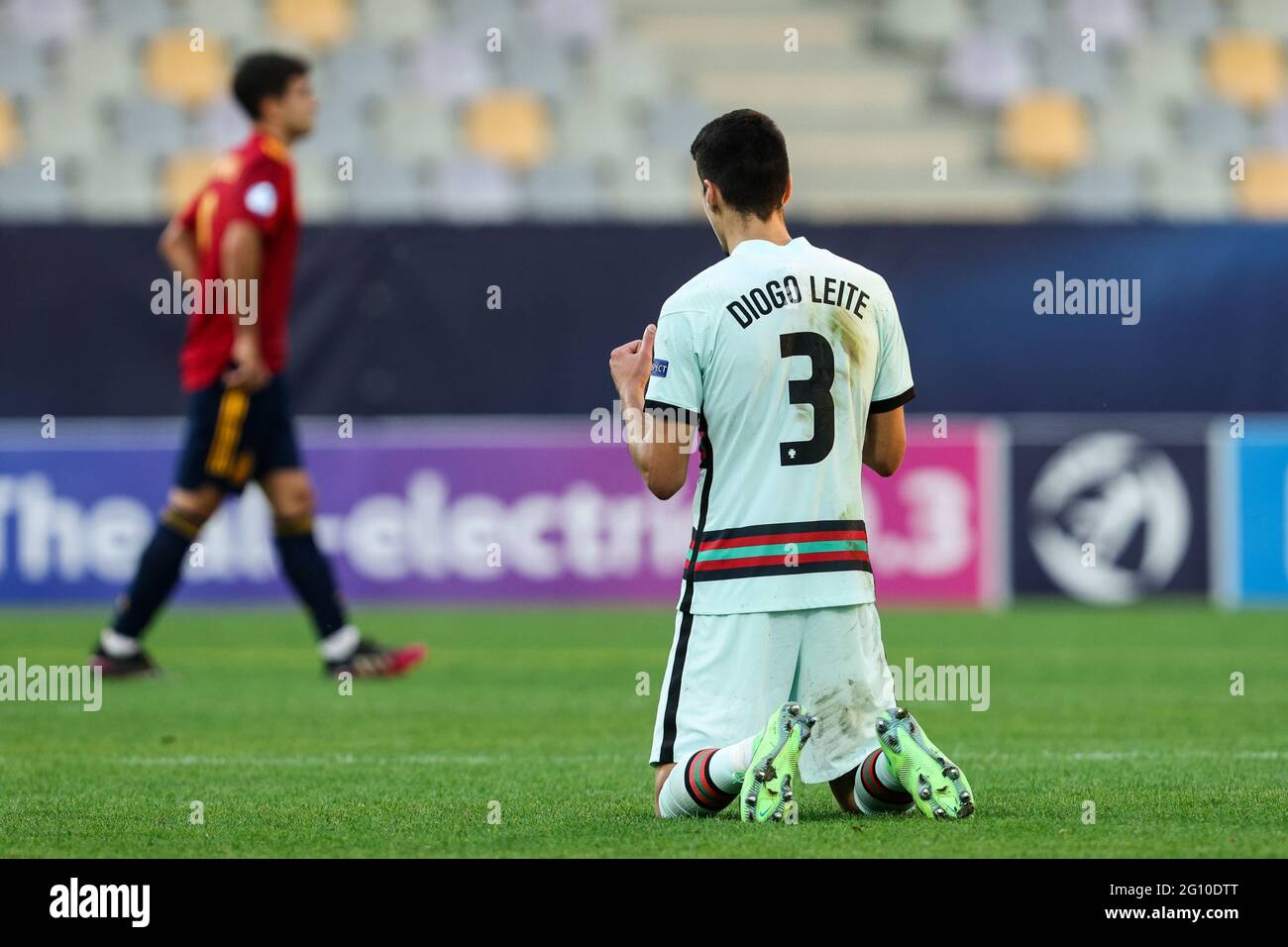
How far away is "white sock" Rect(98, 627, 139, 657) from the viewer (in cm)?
870

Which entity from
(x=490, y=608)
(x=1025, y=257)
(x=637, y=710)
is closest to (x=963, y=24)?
(x=1025, y=257)

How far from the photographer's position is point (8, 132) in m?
16.7

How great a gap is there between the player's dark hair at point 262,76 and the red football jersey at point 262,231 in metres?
0.16

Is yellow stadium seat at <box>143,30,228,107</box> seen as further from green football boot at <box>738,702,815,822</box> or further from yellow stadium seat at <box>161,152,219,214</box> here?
green football boot at <box>738,702,815,822</box>

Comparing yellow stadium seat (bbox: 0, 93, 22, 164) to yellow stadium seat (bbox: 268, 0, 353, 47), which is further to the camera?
yellow stadium seat (bbox: 268, 0, 353, 47)

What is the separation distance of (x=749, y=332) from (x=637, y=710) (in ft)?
10.7

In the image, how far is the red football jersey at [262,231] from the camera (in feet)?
28.3

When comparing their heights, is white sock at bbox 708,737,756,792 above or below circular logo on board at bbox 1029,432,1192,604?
below

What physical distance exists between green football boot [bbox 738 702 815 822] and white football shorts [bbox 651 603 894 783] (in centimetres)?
20

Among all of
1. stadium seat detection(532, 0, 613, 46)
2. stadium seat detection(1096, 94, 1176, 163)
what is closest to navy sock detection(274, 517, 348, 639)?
stadium seat detection(532, 0, 613, 46)

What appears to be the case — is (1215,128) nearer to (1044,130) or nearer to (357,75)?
(1044,130)

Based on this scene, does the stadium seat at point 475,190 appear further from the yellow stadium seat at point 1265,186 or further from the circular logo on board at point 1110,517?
the yellow stadium seat at point 1265,186

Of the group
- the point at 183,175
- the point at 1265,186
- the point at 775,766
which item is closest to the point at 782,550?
the point at 775,766
